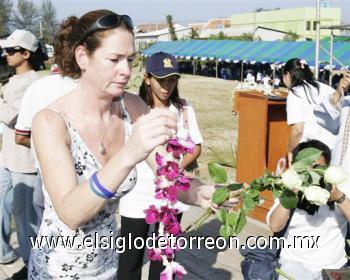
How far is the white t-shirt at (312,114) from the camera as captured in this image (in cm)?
420

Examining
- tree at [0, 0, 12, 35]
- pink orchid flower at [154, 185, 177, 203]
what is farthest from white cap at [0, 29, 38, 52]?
tree at [0, 0, 12, 35]

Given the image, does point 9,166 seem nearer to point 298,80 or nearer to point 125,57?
point 125,57

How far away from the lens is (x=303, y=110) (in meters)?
4.26

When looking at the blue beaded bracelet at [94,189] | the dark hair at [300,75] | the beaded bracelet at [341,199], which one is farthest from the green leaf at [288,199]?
the dark hair at [300,75]

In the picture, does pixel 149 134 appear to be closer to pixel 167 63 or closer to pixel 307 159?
pixel 307 159

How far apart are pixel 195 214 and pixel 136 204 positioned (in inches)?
96.6

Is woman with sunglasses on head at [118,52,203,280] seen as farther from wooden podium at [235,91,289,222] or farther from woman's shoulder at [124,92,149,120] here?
wooden podium at [235,91,289,222]

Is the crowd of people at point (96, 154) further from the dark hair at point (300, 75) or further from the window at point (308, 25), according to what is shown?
the window at point (308, 25)

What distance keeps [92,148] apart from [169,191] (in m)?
0.32

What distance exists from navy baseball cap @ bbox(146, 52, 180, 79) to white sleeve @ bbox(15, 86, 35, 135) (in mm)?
746

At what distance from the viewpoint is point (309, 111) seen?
4.27 meters

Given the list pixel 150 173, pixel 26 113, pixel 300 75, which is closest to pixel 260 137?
pixel 300 75

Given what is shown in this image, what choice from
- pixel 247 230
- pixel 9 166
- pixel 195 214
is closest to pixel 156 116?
pixel 9 166

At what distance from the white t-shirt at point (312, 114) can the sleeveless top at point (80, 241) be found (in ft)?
8.90
